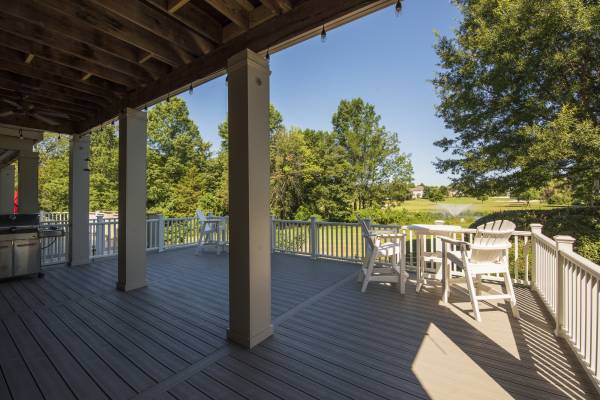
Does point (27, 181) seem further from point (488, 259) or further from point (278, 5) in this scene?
point (488, 259)

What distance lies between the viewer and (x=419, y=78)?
1220cm

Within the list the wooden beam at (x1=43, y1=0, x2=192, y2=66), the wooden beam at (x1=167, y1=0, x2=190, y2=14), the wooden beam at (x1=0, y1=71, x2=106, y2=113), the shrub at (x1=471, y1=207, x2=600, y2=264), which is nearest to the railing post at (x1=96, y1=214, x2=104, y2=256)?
the wooden beam at (x1=0, y1=71, x2=106, y2=113)

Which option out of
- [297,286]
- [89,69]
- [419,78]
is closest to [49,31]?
[89,69]

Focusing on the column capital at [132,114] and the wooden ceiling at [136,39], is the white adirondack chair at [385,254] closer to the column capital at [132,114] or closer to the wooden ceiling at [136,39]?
the wooden ceiling at [136,39]

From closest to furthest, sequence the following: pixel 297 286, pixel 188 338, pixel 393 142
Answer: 1. pixel 188 338
2. pixel 297 286
3. pixel 393 142

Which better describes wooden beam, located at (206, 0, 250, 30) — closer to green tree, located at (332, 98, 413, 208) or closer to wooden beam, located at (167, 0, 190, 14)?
wooden beam, located at (167, 0, 190, 14)

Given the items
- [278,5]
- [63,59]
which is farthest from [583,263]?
[63,59]

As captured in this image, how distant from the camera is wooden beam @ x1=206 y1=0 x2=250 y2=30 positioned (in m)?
2.20

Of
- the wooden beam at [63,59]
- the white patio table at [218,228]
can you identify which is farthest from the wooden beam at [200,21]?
the white patio table at [218,228]

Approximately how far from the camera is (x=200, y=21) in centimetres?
254

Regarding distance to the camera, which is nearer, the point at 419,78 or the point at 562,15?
the point at 562,15

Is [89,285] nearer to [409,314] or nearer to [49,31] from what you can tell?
[49,31]

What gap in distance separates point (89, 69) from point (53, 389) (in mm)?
3299

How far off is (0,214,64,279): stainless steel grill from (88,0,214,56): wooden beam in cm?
435
